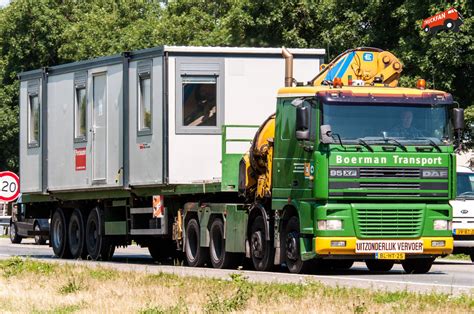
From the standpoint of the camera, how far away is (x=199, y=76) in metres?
26.0

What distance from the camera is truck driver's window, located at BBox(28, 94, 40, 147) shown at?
1266 inches

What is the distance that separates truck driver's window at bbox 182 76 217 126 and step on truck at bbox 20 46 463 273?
0.03m

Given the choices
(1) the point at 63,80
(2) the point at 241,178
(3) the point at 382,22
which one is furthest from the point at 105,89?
(3) the point at 382,22

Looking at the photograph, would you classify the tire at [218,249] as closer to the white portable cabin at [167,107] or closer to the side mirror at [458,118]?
the white portable cabin at [167,107]

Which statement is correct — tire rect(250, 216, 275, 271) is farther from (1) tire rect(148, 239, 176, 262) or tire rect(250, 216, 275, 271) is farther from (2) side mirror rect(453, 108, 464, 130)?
(1) tire rect(148, 239, 176, 262)

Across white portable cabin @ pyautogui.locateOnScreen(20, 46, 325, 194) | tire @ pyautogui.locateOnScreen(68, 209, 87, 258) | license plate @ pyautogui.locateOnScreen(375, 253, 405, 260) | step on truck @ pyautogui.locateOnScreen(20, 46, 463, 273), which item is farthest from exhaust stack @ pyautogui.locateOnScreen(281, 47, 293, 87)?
tire @ pyautogui.locateOnScreen(68, 209, 87, 258)

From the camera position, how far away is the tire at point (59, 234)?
3150 centimetres

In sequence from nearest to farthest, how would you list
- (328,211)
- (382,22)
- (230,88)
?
(328,211) → (230,88) → (382,22)

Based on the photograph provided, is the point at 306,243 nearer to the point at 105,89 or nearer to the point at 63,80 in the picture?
the point at 105,89

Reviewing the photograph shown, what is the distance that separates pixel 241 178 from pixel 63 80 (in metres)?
8.02

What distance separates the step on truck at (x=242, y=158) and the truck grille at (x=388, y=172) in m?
0.02

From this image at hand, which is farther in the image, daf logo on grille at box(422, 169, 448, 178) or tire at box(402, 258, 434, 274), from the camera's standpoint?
tire at box(402, 258, 434, 274)

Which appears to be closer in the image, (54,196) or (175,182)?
(175,182)

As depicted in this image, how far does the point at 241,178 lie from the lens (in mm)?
24125
